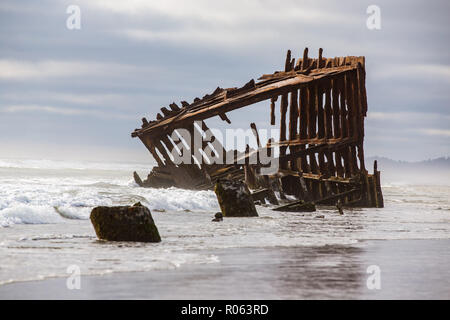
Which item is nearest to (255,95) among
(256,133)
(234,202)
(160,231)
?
(256,133)

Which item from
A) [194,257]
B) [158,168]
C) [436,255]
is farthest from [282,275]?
[158,168]

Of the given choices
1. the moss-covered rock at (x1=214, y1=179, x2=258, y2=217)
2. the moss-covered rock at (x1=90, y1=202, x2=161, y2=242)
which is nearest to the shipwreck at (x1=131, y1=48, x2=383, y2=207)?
the moss-covered rock at (x1=214, y1=179, x2=258, y2=217)

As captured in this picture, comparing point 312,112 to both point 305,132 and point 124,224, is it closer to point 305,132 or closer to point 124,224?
point 305,132

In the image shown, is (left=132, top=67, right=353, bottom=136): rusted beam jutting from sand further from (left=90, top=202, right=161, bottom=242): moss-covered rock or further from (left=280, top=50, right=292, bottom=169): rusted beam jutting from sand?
(left=90, top=202, right=161, bottom=242): moss-covered rock

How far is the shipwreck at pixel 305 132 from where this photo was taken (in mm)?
18641

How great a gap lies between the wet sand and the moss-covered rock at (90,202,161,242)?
103 centimetres

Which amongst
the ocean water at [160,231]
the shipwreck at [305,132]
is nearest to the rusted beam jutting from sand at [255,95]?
the shipwreck at [305,132]

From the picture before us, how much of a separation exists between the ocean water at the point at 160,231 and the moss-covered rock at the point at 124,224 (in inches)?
7.6

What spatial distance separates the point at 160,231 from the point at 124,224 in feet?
4.82

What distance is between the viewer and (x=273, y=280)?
611 centimetres

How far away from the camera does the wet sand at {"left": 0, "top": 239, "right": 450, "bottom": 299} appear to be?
215 inches

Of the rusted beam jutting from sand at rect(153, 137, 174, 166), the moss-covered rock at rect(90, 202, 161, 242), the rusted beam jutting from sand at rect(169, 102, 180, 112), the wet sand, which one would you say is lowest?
the wet sand
